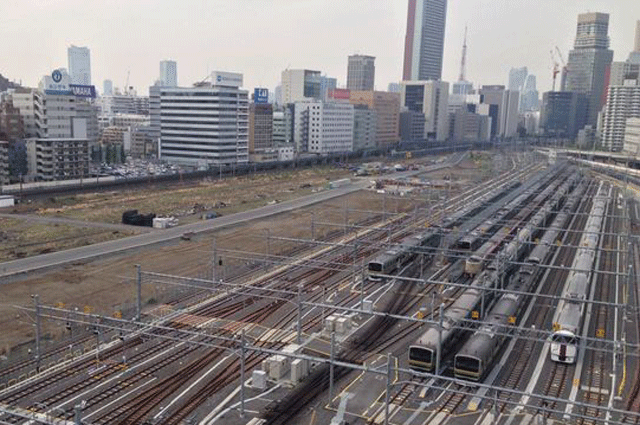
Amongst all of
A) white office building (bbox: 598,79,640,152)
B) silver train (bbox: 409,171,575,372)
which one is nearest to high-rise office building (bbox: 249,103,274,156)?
white office building (bbox: 598,79,640,152)

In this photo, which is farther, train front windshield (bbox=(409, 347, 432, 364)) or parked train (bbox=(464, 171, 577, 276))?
parked train (bbox=(464, 171, 577, 276))

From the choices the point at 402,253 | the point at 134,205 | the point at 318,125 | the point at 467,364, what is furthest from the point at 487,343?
the point at 318,125

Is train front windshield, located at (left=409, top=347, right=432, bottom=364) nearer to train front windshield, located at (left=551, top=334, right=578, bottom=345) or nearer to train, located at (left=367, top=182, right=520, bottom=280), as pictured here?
train front windshield, located at (left=551, top=334, right=578, bottom=345)

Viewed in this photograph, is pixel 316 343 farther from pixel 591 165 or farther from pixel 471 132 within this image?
pixel 471 132

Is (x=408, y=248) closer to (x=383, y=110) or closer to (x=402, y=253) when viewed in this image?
(x=402, y=253)

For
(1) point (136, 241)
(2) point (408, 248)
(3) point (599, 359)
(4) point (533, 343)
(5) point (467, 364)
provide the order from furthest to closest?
(1) point (136, 241), (2) point (408, 248), (4) point (533, 343), (3) point (599, 359), (5) point (467, 364)

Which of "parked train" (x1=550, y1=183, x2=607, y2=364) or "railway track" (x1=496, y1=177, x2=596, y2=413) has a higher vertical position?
"parked train" (x1=550, y1=183, x2=607, y2=364)
